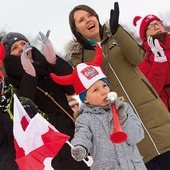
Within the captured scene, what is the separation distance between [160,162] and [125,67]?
82cm

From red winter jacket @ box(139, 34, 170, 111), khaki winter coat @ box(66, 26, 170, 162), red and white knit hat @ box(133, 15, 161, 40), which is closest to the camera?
khaki winter coat @ box(66, 26, 170, 162)

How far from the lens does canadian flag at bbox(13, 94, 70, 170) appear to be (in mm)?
3036

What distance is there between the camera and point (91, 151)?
10.3 ft

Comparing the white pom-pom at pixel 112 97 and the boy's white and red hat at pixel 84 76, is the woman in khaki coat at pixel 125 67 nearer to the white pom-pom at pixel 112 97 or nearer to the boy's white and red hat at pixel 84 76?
the boy's white and red hat at pixel 84 76

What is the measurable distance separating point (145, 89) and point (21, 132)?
45.5 inches

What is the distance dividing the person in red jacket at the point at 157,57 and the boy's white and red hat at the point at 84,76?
0.79 m

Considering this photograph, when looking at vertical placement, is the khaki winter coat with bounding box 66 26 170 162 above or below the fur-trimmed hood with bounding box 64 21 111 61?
below

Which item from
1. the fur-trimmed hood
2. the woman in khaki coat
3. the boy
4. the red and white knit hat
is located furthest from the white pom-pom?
the red and white knit hat

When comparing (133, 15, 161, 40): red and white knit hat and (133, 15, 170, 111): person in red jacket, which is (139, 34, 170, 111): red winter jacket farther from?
(133, 15, 161, 40): red and white knit hat

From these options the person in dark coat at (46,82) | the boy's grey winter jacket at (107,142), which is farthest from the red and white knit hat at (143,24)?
the boy's grey winter jacket at (107,142)

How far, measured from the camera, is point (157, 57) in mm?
4195

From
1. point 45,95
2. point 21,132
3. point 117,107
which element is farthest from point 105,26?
point 21,132

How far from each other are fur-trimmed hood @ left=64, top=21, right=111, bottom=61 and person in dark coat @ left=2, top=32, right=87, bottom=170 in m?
0.21

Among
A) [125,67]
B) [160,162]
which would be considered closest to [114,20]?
[125,67]
